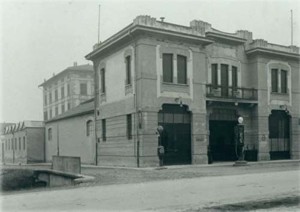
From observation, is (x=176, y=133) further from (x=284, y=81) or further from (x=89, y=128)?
(x=284, y=81)

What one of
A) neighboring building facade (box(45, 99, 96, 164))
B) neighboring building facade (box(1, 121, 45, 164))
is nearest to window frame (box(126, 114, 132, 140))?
neighboring building facade (box(45, 99, 96, 164))

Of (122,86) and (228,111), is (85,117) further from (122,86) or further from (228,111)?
(228,111)

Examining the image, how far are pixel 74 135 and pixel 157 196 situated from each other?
2222 centimetres

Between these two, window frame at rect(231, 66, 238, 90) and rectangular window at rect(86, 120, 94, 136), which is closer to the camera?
window frame at rect(231, 66, 238, 90)

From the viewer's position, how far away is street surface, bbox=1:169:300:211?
892 centimetres

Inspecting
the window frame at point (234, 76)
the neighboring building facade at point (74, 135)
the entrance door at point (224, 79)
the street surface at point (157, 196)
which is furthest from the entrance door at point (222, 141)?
the street surface at point (157, 196)

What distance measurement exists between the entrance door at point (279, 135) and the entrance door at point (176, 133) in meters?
7.38

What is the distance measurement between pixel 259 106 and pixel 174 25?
325 inches

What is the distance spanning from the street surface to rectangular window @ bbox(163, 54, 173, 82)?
9.86 meters

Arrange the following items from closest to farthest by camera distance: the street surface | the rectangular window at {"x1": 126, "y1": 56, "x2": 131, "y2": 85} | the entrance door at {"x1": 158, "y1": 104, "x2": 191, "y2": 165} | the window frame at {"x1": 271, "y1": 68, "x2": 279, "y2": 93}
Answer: the street surface < the entrance door at {"x1": 158, "y1": 104, "x2": 191, "y2": 165} < the rectangular window at {"x1": 126, "y1": 56, "x2": 131, "y2": 85} < the window frame at {"x1": 271, "y1": 68, "x2": 279, "y2": 93}

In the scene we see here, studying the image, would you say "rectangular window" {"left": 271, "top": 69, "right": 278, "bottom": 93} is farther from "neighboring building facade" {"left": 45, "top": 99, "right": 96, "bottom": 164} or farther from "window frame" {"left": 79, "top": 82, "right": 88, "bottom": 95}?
"window frame" {"left": 79, "top": 82, "right": 88, "bottom": 95}

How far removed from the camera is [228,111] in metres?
26.0

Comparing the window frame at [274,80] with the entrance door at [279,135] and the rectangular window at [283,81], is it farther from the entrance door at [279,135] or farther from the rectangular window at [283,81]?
the entrance door at [279,135]

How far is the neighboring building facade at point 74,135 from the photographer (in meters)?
28.6
